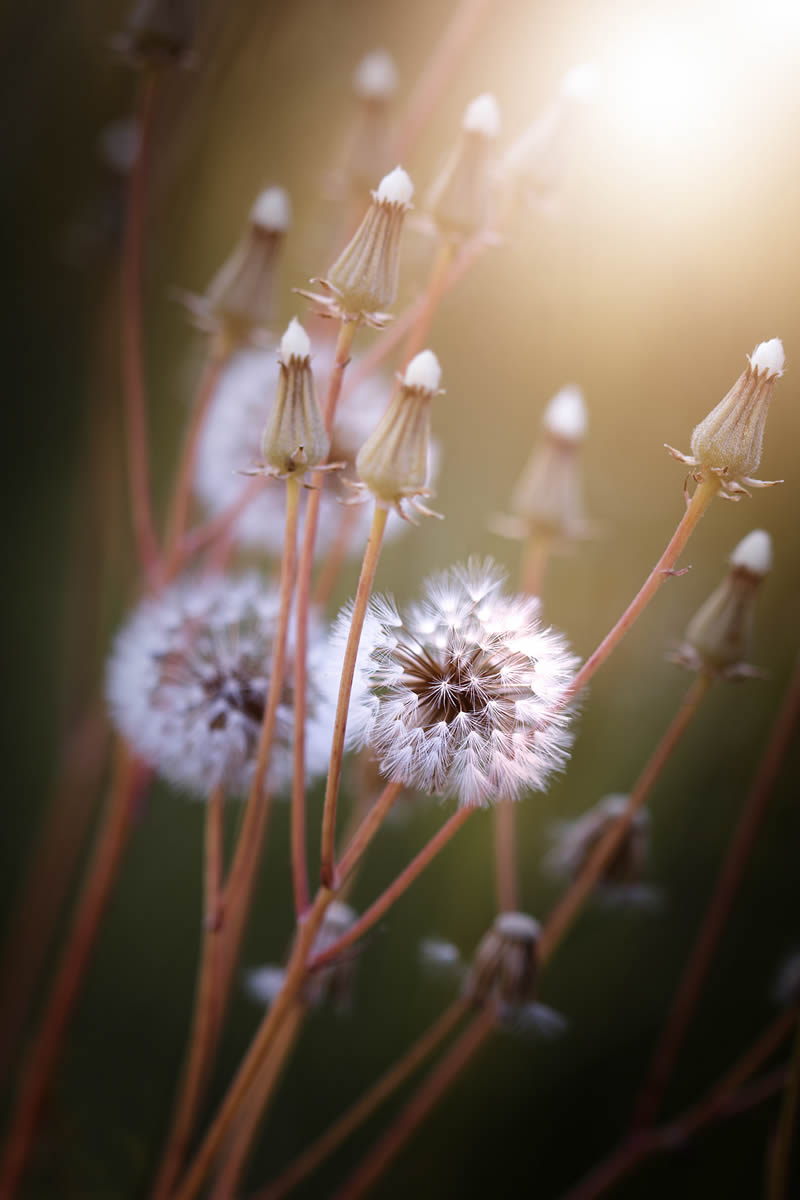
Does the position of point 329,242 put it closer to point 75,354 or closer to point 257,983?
point 75,354

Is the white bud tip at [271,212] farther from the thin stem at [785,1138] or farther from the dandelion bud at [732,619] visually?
the thin stem at [785,1138]

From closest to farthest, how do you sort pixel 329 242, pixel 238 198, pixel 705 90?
1. pixel 705 90
2. pixel 329 242
3. pixel 238 198

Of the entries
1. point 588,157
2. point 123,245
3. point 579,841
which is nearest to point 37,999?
point 579,841

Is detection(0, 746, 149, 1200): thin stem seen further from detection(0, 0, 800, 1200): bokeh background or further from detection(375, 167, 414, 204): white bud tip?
detection(375, 167, 414, 204): white bud tip

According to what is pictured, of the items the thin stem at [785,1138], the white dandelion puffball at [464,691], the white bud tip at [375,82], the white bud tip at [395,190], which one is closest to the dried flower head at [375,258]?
the white bud tip at [395,190]

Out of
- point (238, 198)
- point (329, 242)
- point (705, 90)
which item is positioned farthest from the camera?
point (238, 198)

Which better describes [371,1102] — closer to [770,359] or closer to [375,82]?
[770,359]
